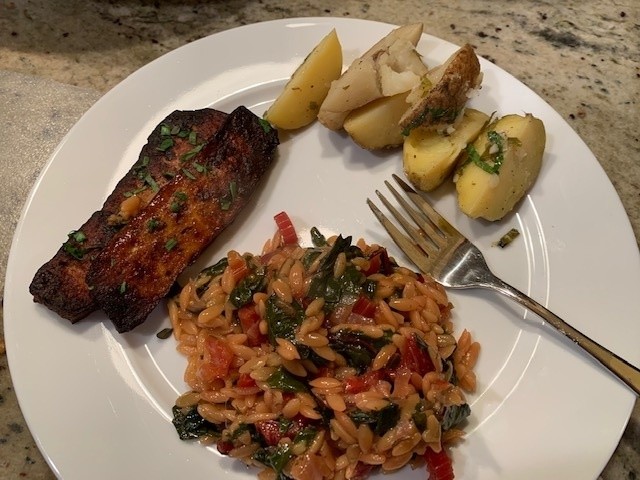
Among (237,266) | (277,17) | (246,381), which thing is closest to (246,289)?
(237,266)

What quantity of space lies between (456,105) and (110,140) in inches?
58.2

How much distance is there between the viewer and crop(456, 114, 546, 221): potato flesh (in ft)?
7.29

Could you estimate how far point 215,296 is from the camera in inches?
85.3

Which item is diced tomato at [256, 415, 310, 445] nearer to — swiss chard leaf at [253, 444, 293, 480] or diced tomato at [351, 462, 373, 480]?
swiss chard leaf at [253, 444, 293, 480]

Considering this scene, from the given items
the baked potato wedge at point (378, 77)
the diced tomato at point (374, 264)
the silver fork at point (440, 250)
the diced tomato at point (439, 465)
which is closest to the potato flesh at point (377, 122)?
the baked potato wedge at point (378, 77)

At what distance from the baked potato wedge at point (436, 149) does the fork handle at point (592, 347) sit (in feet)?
1.87

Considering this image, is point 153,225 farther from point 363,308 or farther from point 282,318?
point 363,308

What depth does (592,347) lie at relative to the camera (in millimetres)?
1979

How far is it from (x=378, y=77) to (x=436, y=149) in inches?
14.8

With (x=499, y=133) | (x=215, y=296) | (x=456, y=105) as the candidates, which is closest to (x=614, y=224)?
(x=499, y=133)

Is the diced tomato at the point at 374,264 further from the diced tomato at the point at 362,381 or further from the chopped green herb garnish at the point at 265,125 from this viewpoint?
the chopped green herb garnish at the point at 265,125

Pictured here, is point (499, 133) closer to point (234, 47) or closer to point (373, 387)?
point (373, 387)

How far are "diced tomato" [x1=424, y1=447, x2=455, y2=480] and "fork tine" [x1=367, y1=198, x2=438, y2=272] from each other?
71cm

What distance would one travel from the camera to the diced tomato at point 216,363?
203 centimetres
